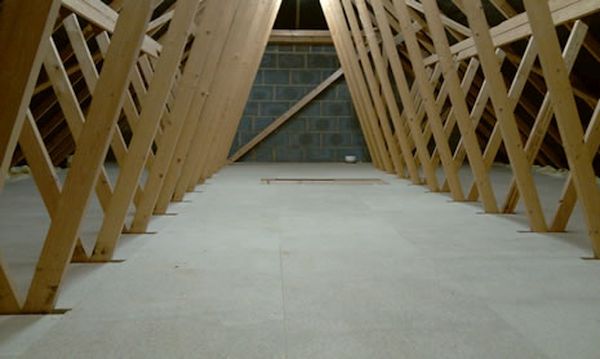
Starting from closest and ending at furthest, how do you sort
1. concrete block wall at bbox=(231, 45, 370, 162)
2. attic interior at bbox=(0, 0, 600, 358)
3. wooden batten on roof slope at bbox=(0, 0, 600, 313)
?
1. attic interior at bbox=(0, 0, 600, 358)
2. wooden batten on roof slope at bbox=(0, 0, 600, 313)
3. concrete block wall at bbox=(231, 45, 370, 162)

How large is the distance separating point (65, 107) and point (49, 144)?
17.6 ft

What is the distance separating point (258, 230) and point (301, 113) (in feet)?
→ 27.0

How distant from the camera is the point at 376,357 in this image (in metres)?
1.78

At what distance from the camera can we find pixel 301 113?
1205cm

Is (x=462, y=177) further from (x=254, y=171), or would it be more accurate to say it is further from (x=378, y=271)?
(x=378, y=271)

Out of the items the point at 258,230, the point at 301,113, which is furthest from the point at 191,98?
the point at 301,113

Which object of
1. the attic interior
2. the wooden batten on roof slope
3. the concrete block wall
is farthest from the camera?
the concrete block wall

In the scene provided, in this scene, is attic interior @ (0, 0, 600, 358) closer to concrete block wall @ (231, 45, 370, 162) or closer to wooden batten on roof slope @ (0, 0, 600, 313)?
wooden batten on roof slope @ (0, 0, 600, 313)

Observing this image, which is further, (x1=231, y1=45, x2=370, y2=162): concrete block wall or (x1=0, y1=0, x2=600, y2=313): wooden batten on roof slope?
(x1=231, y1=45, x2=370, y2=162): concrete block wall

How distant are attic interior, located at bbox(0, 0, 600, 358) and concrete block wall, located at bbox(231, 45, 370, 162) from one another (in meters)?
5.23

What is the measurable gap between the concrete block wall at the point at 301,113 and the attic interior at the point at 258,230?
5.23 m

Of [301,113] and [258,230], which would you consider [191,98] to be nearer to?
[258,230]

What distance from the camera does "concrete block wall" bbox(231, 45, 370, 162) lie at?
1198cm

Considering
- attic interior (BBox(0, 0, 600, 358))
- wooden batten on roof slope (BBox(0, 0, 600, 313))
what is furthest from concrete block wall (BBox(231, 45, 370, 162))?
attic interior (BBox(0, 0, 600, 358))
